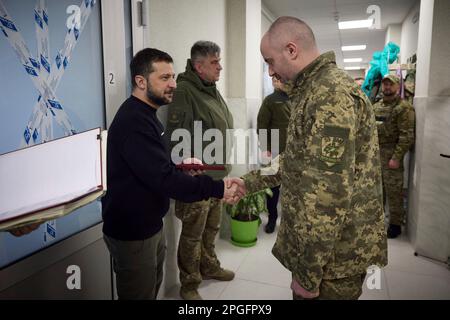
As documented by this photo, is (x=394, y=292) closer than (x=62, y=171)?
No

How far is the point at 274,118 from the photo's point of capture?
3.36 meters

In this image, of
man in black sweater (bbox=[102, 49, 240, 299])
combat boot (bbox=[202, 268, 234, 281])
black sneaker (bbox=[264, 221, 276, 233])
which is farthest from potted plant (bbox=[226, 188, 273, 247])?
man in black sweater (bbox=[102, 49, 240, 299])

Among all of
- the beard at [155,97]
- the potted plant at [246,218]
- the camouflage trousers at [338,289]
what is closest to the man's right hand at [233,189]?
the beard at [155,97]

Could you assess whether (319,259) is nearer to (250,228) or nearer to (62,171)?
(62,171)

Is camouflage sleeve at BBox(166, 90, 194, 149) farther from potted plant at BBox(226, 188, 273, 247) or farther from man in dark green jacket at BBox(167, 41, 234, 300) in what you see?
potted plant at BBox(226, 188, 273, 247)

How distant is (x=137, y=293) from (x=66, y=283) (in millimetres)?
322

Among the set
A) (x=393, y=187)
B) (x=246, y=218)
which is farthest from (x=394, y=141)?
(x=246, y=218)

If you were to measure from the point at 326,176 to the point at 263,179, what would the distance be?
639mm

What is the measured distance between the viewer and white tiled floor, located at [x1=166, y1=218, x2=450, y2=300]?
233 centimetres

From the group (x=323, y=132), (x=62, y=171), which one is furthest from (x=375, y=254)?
(x=62, y=171)

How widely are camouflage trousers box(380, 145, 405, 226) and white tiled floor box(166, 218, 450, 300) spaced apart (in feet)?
1.09

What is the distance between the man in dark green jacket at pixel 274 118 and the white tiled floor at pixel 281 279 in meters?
0.48

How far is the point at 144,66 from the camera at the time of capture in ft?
4.96

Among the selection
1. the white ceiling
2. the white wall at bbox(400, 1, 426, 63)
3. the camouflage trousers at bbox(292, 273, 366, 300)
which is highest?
the white ceiling
